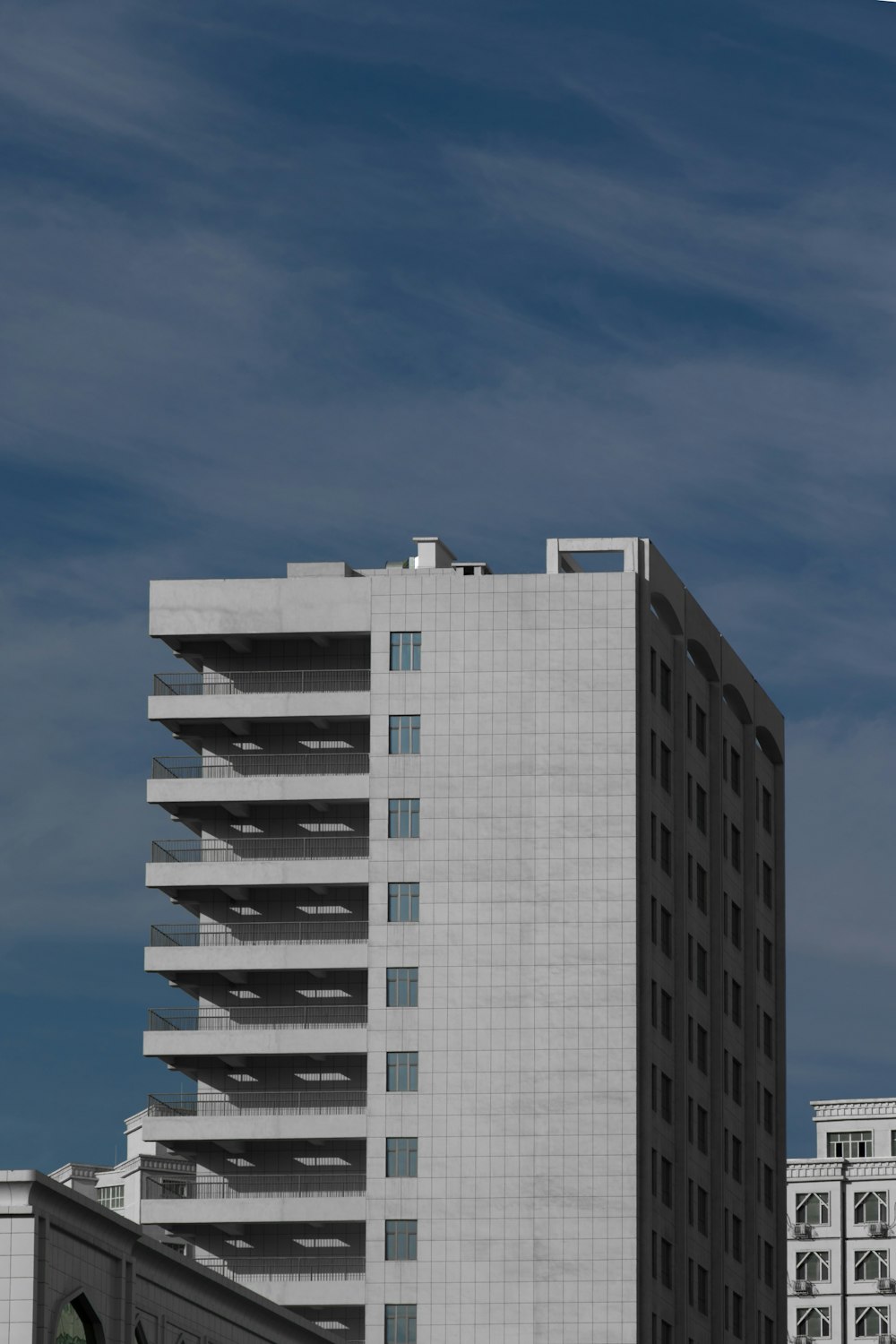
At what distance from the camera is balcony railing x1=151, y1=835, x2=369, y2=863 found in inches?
4589

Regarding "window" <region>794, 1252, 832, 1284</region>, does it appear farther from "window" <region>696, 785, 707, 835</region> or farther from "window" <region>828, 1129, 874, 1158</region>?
"window" <region>696, 785, 707, 835</region>

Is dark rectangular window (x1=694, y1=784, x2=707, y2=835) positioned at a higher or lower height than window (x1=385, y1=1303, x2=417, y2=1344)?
higher

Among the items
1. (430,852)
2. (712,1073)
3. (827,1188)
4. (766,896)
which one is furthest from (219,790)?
(827,1188)

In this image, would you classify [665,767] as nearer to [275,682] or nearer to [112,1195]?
[275,682]

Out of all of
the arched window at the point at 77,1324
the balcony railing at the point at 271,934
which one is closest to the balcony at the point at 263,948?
the balcony railing at the point at 271,934

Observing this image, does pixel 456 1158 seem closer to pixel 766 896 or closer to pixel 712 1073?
pixel 712 1073

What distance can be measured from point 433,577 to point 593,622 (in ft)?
22.4

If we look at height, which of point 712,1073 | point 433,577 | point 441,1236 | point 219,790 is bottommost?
point 441,1236

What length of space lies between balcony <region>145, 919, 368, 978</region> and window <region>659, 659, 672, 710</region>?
52.6ft

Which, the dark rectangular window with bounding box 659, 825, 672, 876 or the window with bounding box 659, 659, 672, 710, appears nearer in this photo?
the dark rectangular window with bounding box 659, 825, 672, 876

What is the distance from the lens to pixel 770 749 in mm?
143000

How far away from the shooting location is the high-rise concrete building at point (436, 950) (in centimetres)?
11044

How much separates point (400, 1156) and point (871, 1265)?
70638 mm

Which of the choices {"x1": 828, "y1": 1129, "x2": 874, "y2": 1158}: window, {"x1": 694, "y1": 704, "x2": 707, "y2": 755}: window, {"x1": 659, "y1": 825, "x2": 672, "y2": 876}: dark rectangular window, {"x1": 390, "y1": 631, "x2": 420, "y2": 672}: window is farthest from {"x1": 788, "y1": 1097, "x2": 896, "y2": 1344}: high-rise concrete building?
{"x1": 390, "y1": 631, "x2": 420, "y2": 672}: window
